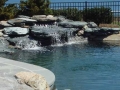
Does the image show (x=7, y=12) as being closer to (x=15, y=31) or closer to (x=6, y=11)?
(x=6, y=11)

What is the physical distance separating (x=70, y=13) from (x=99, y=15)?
1853 millimetres

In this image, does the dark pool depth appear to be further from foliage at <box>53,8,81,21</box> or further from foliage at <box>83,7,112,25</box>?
foliage at <box>53,8,81,21</box>

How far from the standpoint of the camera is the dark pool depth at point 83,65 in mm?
8951

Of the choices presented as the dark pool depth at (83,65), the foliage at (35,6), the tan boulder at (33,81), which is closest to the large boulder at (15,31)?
the dark pool depth at (83,65)

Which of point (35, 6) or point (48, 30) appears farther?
point (35, 6)

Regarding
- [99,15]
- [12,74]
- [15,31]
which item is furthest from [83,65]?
[99,15]

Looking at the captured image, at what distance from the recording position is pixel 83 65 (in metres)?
11.9

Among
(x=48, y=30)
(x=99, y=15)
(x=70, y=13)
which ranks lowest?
(x=48, y=30)

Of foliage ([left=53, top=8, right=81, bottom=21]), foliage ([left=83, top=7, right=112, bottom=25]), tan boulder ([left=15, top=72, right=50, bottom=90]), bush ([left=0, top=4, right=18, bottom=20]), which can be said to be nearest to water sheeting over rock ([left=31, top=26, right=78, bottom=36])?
bush ([left=0, top=4, right=18, bottom=20])

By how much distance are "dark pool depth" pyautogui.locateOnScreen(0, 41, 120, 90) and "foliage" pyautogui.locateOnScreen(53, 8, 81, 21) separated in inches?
238

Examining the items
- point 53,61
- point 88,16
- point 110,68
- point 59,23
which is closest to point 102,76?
point 110,68

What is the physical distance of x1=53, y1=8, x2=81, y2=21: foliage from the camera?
2328 centimetres

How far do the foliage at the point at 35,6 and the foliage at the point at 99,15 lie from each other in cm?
297

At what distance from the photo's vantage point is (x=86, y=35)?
2050cm
